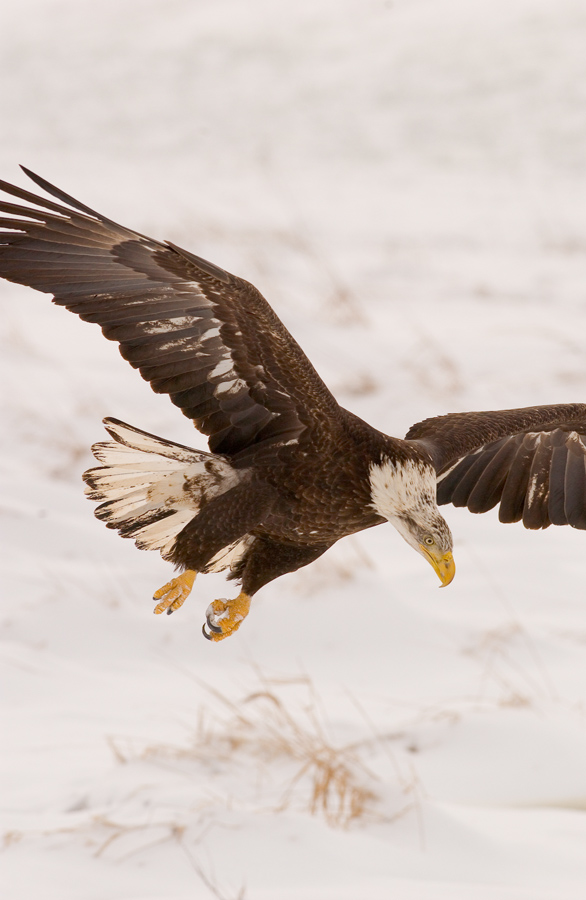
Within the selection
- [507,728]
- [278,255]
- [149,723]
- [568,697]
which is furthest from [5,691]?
[278,255]

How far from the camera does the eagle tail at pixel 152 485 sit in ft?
11.6

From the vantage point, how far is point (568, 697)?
6809mm

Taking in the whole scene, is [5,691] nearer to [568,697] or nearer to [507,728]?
[507,728]

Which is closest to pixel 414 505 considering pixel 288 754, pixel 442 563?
pixel 442 563

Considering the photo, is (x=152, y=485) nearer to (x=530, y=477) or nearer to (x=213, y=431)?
(x=213, y=431)

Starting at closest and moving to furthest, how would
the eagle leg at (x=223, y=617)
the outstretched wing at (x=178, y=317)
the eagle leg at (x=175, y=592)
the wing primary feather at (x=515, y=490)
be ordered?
the outstretched wing at (x=178, y=317), the eagle leg at (x=175, y=592), the eagle leg at (x=223, y=617), the wing primary feather at (x=515, y=490)

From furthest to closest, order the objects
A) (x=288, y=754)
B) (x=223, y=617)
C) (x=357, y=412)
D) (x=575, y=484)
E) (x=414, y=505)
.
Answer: (x=357, y=412)
(x=288, y=754)
(x=575, y=484)
(x=223, y=617)
(x=414, y=505)

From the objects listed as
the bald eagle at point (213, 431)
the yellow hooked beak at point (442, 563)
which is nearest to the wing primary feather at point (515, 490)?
the bald eagle at point (213, 431)

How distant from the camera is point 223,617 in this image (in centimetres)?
361

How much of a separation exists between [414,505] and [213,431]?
2.36 feet

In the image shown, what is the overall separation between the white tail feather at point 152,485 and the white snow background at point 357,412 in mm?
1918

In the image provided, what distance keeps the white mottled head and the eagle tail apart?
50 cm

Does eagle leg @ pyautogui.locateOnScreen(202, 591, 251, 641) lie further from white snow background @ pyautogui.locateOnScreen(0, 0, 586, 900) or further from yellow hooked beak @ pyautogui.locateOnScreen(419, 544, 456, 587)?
white snow background @ pyautogui.locateOnScreen(0, 0, 586, 900)

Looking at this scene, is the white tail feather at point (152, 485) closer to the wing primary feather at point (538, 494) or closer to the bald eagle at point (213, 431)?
the bald eagle at point (213, 431)
